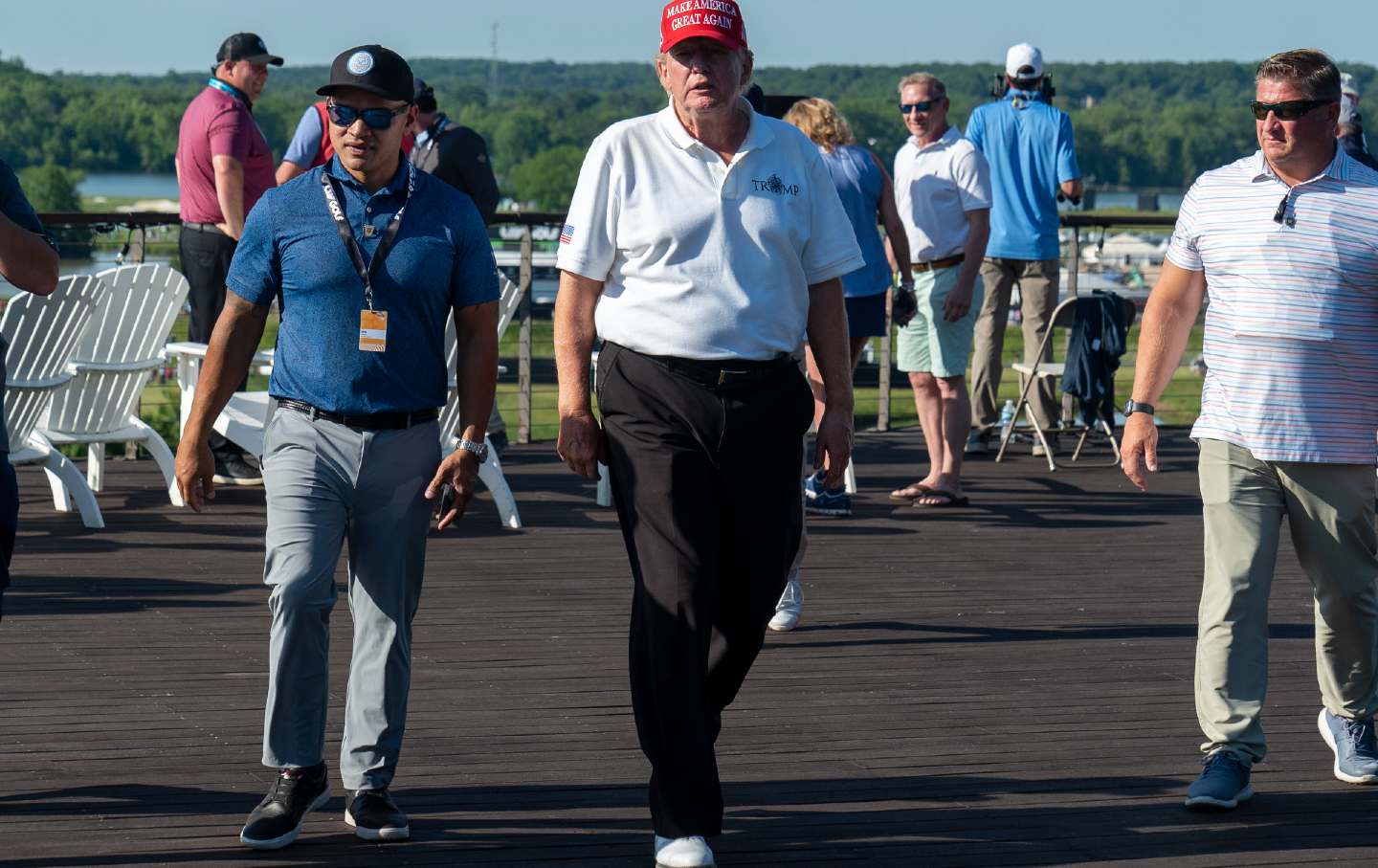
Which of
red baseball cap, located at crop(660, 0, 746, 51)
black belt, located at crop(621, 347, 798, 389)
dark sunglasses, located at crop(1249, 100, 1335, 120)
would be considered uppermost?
red baseball cap, located at crop(660, 0, 746, 51)

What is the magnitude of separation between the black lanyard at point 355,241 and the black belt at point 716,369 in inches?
22.3

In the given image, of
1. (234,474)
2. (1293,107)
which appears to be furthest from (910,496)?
(1293,107)

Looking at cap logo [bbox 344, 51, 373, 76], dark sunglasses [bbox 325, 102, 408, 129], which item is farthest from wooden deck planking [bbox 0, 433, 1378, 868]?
cap logo [bbox 344, 51, 373, 76]

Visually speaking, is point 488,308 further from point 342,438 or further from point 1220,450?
point 1220,450

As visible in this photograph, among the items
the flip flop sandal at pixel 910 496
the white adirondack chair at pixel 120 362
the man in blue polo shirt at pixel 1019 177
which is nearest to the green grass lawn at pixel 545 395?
the man in blue polo shirt at pixel 1019 177

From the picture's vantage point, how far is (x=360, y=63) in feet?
12.5

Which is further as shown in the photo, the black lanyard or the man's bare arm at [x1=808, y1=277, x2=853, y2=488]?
the man's bare arm at [x1=808, y1=277, x2=853, y2=488]

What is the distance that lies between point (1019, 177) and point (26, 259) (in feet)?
23.4

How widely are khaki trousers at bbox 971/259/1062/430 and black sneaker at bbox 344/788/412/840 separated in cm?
645

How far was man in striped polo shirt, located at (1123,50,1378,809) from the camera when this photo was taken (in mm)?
4117

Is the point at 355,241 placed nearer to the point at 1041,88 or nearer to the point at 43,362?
the point at 43,362

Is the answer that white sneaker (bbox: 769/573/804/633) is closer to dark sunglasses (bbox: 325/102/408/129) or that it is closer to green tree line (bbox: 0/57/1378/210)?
dark sunglasses (bbox: 325/102/408/129)

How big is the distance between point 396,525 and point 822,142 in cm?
387

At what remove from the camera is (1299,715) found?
510 centimetres
